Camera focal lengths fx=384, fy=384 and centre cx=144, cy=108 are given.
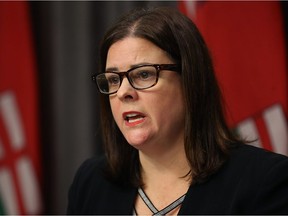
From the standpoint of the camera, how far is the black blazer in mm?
945

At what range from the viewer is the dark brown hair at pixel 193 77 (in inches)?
41.7

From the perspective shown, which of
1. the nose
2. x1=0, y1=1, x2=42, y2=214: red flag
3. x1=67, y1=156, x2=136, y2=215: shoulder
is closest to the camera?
the nose

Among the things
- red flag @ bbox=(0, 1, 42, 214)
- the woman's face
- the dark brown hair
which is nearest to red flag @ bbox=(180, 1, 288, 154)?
the dark brown hair

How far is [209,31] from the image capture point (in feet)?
5.31

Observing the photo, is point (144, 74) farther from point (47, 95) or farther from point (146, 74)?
point (47, 95)

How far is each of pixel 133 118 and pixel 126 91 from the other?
8cm

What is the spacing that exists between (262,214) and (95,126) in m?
1.07

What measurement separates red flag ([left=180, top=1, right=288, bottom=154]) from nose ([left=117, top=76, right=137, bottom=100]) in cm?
68

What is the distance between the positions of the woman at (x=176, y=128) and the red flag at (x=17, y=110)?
2.49 feet

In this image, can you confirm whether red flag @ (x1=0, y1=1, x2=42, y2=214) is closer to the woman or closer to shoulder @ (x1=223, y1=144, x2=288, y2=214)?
the woman

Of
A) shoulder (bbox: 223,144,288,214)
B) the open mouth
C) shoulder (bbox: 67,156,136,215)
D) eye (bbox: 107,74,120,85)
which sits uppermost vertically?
eye (bbox: 107,74,120,85)

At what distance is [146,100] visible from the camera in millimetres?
1031

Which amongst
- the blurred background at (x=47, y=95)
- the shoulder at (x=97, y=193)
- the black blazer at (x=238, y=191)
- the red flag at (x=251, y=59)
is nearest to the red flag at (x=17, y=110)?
the blurred background at (x=47, y=95)

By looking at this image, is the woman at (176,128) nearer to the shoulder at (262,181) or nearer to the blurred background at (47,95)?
the shoulder at (262,181)
